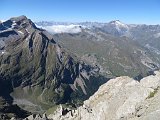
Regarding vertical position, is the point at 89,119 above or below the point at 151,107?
below

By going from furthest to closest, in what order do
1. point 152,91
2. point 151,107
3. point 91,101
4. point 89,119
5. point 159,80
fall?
point 91,101 < point 89,119 < point 159,80 < point 152,91 < point 151,107

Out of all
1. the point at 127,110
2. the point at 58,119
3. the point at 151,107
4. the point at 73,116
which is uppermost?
the point at 151,107

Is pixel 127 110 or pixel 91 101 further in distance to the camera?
pixel 91 101

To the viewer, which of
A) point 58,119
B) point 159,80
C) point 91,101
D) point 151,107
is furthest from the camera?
point 58,119

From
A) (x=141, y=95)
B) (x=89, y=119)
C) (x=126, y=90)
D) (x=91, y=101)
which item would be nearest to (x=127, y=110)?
(x=141, y=95)

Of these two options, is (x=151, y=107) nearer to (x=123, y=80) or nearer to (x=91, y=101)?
(x=123, y=80)

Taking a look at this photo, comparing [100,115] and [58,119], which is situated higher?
[100,115]

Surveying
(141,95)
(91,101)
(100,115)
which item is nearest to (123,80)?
(91,101)

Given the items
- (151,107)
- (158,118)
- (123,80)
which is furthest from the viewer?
(123,80)

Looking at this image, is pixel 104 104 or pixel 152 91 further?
pixel 104 104

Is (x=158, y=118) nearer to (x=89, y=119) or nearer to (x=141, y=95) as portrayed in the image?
(x=141, y=95)
